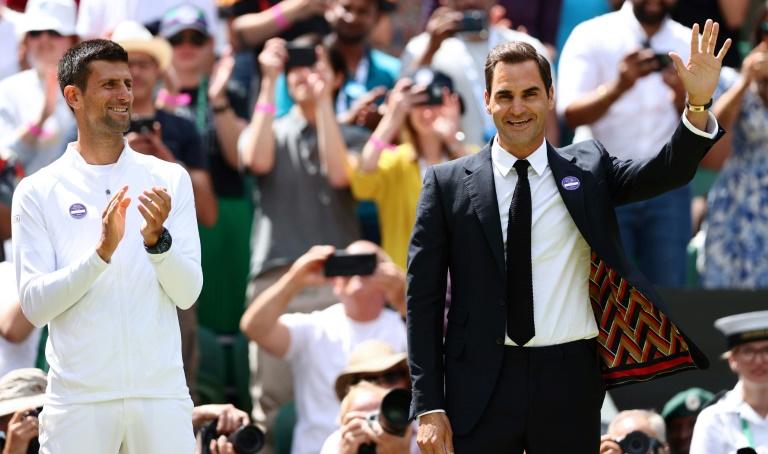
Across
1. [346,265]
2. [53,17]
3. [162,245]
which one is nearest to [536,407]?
[162,245]

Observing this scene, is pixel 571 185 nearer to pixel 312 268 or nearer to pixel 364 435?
pixel 364 435

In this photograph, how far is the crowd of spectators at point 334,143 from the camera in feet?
24.7

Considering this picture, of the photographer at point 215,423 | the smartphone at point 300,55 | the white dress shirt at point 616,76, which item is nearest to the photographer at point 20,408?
the photographer at point 215,423

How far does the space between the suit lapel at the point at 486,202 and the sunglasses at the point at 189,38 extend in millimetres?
4507

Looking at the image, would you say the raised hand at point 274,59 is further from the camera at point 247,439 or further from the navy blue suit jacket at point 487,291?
the navy blue suit jacket at point 487,291

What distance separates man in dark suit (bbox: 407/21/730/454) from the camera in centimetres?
468

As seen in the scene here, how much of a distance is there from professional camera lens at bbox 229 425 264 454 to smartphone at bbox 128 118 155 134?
2005 mm

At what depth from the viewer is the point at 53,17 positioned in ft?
28.8

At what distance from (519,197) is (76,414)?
1.55 meters

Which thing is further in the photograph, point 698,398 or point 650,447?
point 698,398

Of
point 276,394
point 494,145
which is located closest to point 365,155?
point 276,394

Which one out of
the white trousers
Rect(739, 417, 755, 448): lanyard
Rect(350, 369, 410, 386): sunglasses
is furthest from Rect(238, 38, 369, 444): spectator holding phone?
the white trousers

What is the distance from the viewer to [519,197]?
4.79 m

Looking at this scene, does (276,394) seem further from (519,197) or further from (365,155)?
(519,197)
